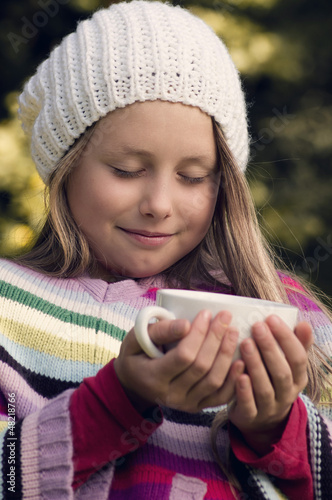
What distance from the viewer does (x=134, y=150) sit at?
1.60 meters

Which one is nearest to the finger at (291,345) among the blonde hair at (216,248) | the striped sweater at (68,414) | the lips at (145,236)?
the striped sweater at (68,414)

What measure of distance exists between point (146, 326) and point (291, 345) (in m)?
0.25

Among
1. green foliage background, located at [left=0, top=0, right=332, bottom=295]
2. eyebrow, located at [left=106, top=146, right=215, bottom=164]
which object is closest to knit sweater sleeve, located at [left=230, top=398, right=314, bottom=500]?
eyebrow, located at [left=106, top=146, right=215, bottom=164]

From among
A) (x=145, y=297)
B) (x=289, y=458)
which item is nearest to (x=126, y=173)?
(x=145, y=297)

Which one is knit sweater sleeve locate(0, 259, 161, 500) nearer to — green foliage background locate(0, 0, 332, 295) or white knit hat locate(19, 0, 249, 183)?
white knit hat locate(19, 0, 249, 183)

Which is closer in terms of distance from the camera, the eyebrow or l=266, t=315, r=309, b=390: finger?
l=266, t=315, r=309, b=390: finger

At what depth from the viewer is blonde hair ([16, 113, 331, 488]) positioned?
1.76 m

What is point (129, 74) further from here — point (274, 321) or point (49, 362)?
point (274, 321)

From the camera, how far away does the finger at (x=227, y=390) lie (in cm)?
105

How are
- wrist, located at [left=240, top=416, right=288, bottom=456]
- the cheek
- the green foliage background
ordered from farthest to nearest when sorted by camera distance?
the green foliage background, the cheek, wrist, located at [left=240, top=416, right=288, bottom=456]

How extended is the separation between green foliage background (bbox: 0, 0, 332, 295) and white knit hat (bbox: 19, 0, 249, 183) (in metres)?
0.90

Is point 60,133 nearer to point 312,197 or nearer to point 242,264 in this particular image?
point 242,264

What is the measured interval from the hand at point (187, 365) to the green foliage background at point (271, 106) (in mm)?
1642

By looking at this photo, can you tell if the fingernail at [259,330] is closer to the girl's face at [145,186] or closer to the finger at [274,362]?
the finger at [274,362]
